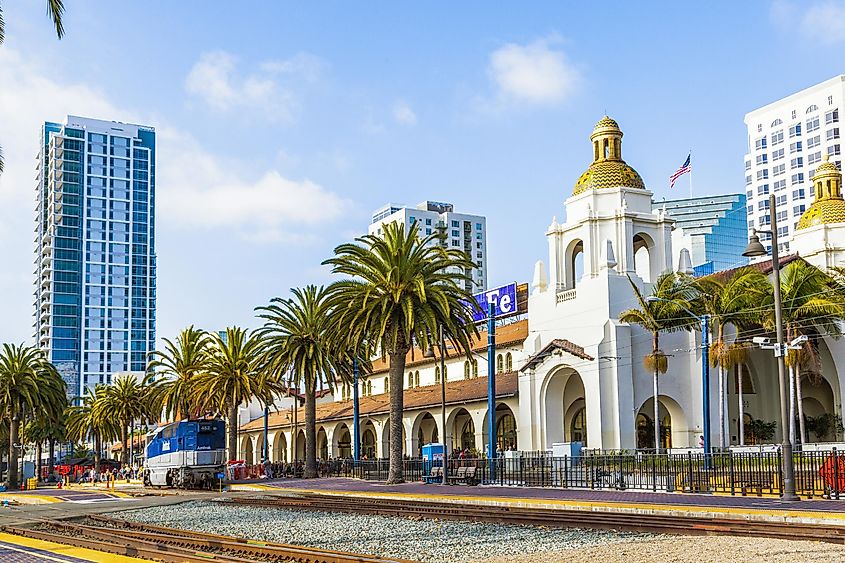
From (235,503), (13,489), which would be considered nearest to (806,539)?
(235,503)

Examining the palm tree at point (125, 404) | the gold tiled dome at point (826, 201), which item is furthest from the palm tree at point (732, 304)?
the palm tree at point (125, 404)

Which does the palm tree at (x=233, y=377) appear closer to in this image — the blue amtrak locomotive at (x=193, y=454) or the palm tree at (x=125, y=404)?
the blue amtrak locomotive at (x=193, y=454)

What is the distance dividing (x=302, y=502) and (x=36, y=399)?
41802 mm

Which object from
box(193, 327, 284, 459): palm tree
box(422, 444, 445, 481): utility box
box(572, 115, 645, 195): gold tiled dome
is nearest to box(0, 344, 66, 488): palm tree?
box(193, 327, 284, 459): palm tree

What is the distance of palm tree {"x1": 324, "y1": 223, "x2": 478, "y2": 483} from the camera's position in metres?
46.8

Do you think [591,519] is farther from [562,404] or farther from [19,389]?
[19,389]

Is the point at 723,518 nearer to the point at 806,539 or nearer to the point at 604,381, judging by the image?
the point at 806,539

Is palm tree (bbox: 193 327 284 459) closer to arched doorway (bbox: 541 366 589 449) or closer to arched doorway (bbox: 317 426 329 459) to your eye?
arched doorway (bbox: 541 366 589 449)

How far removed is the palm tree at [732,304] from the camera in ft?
165

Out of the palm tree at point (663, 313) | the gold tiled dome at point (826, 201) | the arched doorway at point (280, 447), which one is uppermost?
the gold tiled dome at point (826, 201)

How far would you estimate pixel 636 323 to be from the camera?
55.2 metres

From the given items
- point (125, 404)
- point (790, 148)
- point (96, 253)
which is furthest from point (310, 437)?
Answer: point (96, 253)

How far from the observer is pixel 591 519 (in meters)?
22.7

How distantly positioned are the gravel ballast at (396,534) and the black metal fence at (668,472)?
1159cm
